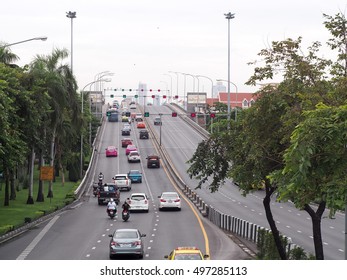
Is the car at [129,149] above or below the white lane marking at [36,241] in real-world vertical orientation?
above

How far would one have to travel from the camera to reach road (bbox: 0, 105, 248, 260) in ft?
102

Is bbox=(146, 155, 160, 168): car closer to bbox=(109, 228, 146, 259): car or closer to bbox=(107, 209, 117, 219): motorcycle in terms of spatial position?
bbox=(107, 209, 117, 219): motorcycle

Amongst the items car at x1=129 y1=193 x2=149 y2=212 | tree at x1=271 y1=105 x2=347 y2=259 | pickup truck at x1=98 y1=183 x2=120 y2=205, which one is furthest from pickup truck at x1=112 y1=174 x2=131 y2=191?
tree at x1=271 y1=105 x2=347 y2=259

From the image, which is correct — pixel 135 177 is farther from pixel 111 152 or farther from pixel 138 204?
pixel 138 204

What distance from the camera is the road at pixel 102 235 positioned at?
1227 inches

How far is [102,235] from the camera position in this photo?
1494 inches

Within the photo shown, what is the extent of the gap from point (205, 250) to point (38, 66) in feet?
88.0

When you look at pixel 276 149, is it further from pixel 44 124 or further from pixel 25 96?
pixel 44 124

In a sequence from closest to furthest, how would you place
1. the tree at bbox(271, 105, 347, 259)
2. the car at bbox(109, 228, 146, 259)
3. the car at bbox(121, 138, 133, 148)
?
the tree at bbox(271, 105, 347, 259), the car at bbox(109, 228, 146, 259), the car at bbox(121, 138, 133, 148)

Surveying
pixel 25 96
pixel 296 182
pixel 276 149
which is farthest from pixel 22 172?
pixel 296 182

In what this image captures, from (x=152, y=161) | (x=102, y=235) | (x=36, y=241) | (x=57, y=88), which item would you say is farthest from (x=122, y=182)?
(x=36, y=241)

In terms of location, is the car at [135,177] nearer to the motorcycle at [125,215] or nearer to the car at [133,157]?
the car at [133,157]

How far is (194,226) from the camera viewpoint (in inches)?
1674

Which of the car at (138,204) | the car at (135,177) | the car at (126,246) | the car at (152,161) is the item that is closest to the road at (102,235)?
the car at (138,204)
